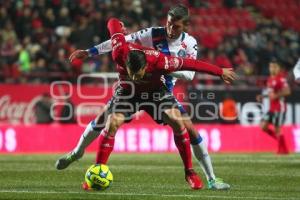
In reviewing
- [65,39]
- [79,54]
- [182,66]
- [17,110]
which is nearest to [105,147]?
[182,66]

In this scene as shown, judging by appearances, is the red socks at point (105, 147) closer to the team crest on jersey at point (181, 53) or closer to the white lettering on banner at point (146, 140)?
the team crest on jersey at point (181, 53)

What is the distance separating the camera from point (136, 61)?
9281 millimetres

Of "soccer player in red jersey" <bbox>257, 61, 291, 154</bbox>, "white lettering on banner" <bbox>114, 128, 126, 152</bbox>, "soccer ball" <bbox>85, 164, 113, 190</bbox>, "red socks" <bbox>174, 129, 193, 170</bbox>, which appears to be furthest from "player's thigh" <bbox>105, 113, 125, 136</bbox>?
"white lettering on banner" <bbox>114, 128, 126, 152</bbox>

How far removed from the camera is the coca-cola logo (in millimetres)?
21797

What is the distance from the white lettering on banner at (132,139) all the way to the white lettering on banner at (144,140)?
0.14 meters

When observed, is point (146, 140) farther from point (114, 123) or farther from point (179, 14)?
point (114, 123)

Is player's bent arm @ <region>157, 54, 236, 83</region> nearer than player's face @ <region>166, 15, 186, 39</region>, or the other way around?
player's bent arm @ <region>157, 54, 236, 83</region>

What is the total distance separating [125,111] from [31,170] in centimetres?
394

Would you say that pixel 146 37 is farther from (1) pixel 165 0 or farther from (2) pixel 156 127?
(1) pixel 165 0

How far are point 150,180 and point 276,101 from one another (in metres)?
10.1

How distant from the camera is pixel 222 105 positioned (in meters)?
23.3

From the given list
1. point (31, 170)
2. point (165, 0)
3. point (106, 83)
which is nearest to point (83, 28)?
point (106, 83)

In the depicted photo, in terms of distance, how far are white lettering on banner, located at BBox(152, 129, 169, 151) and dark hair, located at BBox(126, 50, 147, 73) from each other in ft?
42.3

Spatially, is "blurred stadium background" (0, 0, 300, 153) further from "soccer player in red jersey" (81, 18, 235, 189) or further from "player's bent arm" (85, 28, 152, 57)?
"soccer player in red jersey" (81, 18, 235, 189)
